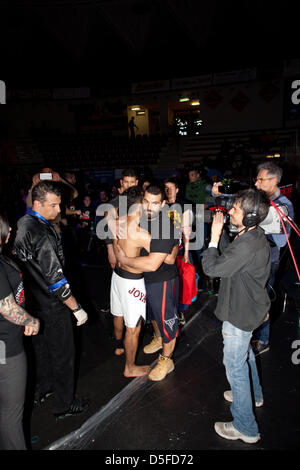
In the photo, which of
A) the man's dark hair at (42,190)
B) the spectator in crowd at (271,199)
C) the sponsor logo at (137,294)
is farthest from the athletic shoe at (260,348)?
the man's dark hair at (42,190)

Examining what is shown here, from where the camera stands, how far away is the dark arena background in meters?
2.47

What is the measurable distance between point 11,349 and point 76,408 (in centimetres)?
115

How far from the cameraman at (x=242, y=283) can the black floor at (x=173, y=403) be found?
32 cm

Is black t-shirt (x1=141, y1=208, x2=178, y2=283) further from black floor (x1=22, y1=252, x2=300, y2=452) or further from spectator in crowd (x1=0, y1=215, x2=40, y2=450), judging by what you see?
spectator in crowd (x1=0, y1=215, x2=40, y2=450)

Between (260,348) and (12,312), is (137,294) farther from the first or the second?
(260,348)

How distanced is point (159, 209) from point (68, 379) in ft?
5.87

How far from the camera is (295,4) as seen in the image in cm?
1266

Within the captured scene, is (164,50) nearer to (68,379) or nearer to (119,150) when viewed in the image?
(119,150)

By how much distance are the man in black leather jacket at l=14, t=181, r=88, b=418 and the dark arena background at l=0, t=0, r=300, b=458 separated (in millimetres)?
322

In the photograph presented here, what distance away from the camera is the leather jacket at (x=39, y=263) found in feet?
7.47

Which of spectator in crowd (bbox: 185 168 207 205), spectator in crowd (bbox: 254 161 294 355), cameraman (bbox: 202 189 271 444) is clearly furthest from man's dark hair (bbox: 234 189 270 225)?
spectator in crowd (bbox: 185 168 207 205)

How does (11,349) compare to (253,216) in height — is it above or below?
below

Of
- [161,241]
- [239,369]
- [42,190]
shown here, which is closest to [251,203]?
[161,241]

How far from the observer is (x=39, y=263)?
2.30 m
